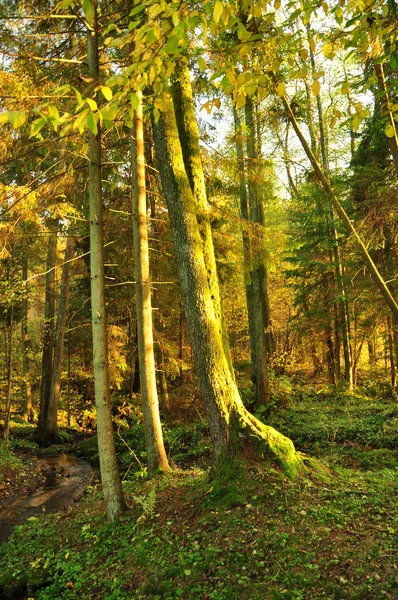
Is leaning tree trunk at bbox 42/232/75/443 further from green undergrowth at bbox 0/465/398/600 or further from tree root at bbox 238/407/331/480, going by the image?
tree root at bbox 238/407/331/480

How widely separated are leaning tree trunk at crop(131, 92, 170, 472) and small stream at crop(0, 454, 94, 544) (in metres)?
2.10

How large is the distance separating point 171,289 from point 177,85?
19.7 ft

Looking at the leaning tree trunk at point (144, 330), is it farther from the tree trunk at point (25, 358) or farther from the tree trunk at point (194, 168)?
the tree trunk at point (25, 358)

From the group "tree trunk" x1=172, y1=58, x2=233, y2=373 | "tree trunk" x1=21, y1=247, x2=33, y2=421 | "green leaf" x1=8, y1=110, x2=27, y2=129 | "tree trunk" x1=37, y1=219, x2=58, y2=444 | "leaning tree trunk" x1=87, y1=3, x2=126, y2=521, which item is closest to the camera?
"green leaf" x1=8, y1=110, x2=27, y2=129

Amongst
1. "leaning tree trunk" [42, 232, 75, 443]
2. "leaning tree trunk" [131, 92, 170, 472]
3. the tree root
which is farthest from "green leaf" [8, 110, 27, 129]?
"leaning tree trunk" [42, 232, 75, 443]

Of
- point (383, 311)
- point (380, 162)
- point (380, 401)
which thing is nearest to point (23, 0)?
point (380, 162)

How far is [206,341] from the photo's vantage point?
500cm

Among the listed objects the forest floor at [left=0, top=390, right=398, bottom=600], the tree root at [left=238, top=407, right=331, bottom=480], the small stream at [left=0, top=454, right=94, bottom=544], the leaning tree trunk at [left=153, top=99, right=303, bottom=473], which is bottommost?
the small stream at [left=0, top=454, right=94, bottom=544]

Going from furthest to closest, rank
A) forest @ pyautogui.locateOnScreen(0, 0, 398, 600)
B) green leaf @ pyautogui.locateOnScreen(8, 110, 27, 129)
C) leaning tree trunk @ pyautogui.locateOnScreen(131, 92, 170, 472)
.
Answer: leaning tree trunk @ pyautogui.locateOnScreen(131, 92, 170, 472) < forest @ pyautogui.locateOnScreen(0, 0, 398, 600) < green leaf @ pyautogui.locateOnScreen(8, 110, 27, 129)

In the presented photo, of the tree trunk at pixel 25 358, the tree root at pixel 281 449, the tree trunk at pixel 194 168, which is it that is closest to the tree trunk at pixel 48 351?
the tree trunk at pixel 25 358

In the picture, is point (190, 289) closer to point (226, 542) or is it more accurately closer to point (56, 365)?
point (226, 542)

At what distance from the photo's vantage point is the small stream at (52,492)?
7468 millimetres

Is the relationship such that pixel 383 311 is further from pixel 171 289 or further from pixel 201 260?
pixel 201 260

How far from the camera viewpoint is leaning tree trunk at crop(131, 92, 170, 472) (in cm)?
640
